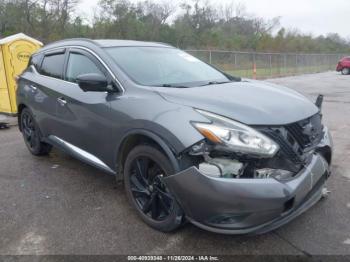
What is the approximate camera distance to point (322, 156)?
3.34 metres

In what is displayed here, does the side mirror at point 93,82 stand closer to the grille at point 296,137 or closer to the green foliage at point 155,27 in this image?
the grille at point 296,137

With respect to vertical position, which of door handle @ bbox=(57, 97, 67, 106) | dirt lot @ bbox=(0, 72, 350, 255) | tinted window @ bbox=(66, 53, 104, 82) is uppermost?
tinted window @ bbox=(66, 53, 104, 82)

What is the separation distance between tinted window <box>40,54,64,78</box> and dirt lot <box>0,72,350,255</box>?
1286 mm

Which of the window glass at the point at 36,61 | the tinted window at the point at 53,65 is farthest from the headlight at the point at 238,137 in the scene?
the window glass at the point at 36,61

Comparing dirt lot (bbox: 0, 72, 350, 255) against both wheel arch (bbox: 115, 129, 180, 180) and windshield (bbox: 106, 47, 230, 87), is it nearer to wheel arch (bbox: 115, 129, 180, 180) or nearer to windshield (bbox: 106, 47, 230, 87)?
wheel arch (bbox: 115, 129, 180, 180)

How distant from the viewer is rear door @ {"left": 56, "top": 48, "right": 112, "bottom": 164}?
12.1 feet

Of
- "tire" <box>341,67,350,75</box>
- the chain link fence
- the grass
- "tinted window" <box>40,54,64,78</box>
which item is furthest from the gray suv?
"tire" <box>341,67,350,75</box>

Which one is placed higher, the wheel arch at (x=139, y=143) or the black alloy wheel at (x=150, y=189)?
the wheel arch at (x=139, y=143)

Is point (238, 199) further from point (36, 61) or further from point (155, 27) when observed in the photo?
point (155, 27)

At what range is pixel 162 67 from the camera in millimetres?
4008

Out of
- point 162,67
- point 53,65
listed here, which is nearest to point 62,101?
point 53,65

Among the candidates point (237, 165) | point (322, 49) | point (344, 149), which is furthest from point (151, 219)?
point (322, 49)

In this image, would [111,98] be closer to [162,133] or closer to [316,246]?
[162,133]

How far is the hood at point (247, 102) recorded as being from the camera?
2.86 metres
